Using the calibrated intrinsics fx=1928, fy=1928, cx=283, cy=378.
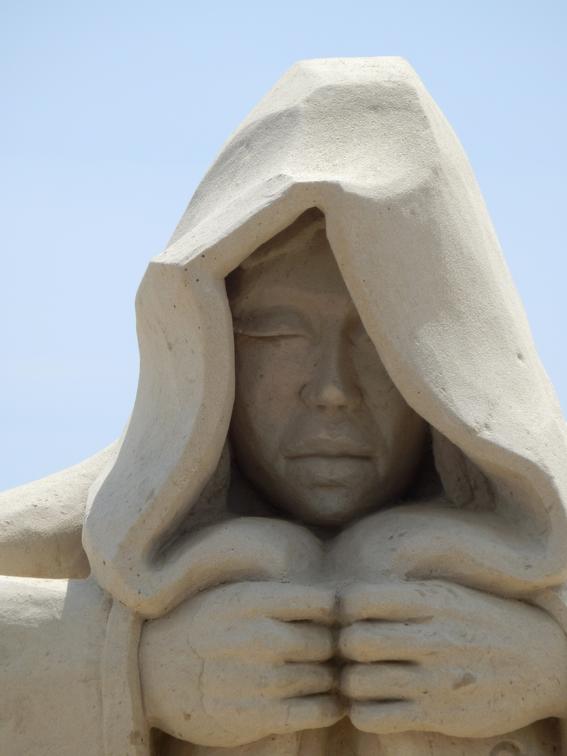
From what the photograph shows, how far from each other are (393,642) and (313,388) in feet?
2.38

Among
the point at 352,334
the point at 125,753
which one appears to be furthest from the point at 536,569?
the point at 125,753

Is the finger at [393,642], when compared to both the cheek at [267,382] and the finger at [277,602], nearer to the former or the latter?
the finger at [277,602]

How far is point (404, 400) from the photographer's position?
495 centimetres

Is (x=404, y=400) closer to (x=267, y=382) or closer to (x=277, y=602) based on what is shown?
(x=267, y=382)

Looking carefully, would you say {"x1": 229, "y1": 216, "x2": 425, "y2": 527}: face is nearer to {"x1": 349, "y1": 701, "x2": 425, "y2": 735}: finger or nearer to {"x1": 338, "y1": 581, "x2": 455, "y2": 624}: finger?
{"x1": 338, "y1": 581, "x2": 455, "y2": 624}: finger

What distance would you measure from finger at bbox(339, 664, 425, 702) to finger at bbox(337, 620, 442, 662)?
0.07 ft

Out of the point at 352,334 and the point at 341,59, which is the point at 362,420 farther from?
the point at 341,59

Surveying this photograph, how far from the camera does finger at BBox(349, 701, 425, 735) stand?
178 inches

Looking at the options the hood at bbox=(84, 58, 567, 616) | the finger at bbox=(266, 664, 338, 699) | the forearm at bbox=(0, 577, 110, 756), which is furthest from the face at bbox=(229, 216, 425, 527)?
Result: the forearm at bbox=(0, 577, 110, 756)

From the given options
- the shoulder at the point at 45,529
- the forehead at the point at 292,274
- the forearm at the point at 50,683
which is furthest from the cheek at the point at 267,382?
the forearm at the point at 50,683

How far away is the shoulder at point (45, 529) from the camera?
17.3 feet

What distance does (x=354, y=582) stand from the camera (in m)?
4.68

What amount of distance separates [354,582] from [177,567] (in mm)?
431

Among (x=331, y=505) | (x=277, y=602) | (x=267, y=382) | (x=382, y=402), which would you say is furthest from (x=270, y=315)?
(x=277, y=602)
